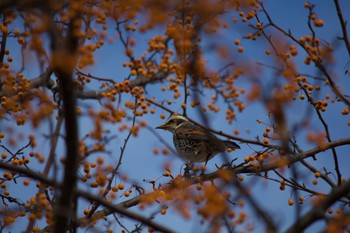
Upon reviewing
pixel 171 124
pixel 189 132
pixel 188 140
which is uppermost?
pixel 171 124

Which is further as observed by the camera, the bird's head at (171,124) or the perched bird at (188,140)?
the bird's head at (171,124)

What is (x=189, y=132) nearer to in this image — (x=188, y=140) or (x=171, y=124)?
(x=188, y=140)

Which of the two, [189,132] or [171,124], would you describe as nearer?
[189,132]

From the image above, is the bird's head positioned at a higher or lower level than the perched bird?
higher

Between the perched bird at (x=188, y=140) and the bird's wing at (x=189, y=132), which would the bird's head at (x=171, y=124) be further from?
the bird's wing at (x=189, y=132)

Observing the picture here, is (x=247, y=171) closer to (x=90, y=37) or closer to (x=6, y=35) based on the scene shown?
(x=90, y=37)

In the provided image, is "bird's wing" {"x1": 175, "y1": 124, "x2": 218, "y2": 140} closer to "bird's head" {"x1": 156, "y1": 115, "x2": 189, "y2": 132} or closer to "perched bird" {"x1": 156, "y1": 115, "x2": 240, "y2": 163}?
"perched bird" {"x1": 156, "y1": 115, "x2": 240, "y2": 163}

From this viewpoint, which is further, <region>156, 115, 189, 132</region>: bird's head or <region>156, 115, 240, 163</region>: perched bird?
<region>156, 115, 189, 132</region>: bird's head

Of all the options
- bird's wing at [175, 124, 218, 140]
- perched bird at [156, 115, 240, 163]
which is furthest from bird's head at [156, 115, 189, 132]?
bird's wing at [175, 124, 218, 140]

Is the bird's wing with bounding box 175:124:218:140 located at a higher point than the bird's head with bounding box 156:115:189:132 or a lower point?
lower

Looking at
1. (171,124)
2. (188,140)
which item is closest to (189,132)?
(188,140)

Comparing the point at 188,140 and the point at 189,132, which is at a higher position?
the point at 189,132

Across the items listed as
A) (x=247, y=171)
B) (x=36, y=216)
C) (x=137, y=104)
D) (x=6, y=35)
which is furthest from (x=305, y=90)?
(x=6, y=35)

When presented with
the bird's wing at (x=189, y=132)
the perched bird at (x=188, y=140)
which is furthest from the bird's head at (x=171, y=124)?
the bird's wing at (x=189, y=132)
